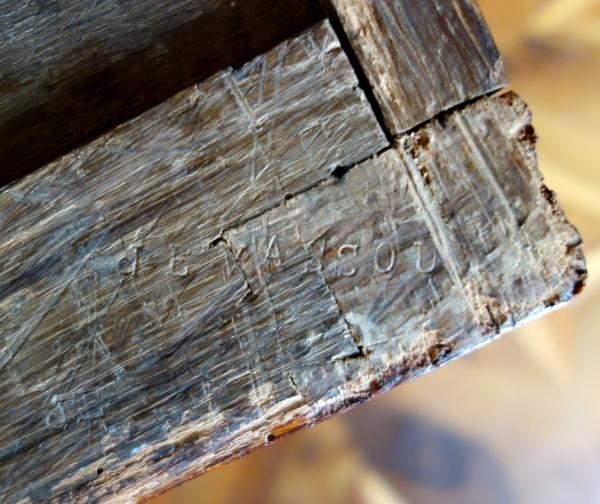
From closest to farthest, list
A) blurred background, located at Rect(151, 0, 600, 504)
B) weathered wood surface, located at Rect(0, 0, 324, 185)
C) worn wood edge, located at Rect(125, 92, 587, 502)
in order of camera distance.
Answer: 1. worn wood edge, located at Rect(125, 92, 587, 502)
2. weathered wood surface, located at Rect(0, 0, 324, 185)
3. blurred background, located at Rect(151, 0, 600, 504)

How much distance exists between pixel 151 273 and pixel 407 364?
2.29 feet

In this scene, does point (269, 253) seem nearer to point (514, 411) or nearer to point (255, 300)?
point (255, 300)

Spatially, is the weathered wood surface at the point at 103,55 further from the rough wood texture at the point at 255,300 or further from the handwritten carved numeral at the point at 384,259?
the handwritten carved numeral at the point at 384,259

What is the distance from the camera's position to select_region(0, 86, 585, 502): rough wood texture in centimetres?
110

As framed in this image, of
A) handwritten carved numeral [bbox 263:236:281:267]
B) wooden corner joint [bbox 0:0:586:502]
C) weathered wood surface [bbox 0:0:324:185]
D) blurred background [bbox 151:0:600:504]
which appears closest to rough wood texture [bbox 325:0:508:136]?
wooden corner joint [bbox 0:0:586:502]

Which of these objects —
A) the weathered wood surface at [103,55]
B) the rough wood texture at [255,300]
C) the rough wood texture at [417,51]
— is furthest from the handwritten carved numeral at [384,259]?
the weathered wood surface at [103,55]

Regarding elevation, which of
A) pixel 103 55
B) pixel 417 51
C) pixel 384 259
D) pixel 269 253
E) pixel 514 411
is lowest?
pixel 514 411

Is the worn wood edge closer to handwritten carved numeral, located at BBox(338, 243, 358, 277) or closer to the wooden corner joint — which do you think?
the wooden corner joint

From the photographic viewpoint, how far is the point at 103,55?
138 cm

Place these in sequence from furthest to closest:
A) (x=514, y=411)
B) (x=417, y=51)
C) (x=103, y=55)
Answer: (x=514, y=411) < (x=103, y=55) < (x=417, y=51)

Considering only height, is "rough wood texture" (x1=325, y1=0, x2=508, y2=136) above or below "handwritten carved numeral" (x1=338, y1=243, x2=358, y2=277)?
above

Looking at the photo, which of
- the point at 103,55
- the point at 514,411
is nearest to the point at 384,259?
the point at 103,55

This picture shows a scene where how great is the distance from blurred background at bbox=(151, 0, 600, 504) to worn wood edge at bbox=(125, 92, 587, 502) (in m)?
1.36

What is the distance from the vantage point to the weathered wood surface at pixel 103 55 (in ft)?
4.46
